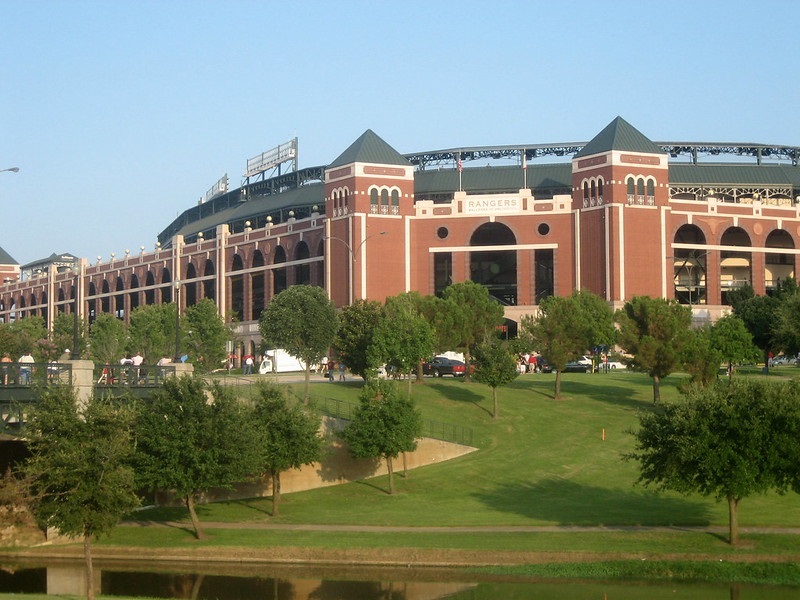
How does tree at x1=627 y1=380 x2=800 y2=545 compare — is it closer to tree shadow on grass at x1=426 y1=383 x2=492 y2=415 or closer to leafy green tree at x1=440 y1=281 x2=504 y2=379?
tree shadow on grass at x1=426 y1=383 x2=492 y2=415

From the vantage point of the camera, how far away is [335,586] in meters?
41.1

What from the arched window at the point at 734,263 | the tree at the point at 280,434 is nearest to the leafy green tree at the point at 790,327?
the tree at the point at 280,434

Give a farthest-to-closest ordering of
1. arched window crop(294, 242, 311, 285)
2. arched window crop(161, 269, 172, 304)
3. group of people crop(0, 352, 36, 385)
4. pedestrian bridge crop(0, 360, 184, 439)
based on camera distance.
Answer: arched window crop(161, 269, 172, 304) → arched window crop(294, 242, 311, 285) → group of people crop(0, 352, 36, 385) → pedestrian bridge crop(0, 360, 184, 439)

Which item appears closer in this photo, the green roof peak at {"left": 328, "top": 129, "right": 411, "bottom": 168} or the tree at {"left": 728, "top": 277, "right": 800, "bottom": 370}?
the tree at {"left": 728, "top": 277, "right": 800, "bottom": 370}

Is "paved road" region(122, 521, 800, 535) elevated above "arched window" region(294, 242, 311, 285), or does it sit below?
below

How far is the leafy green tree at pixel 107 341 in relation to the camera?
8506 centimetres

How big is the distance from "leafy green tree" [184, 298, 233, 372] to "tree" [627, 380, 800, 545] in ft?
166

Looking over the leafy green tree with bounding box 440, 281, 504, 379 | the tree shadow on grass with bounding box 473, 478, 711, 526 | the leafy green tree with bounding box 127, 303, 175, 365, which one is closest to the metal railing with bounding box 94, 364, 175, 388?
the tree shadow on grass with bounding box 473, 478, 711, 526

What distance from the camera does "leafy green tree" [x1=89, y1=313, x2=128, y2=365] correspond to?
3349 inches

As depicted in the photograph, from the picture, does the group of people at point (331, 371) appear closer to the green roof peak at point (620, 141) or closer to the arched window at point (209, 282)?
the green roof peak at point (620, 141)

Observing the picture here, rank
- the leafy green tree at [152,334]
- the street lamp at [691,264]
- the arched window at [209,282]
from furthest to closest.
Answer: the arched window at [209,282], the street lamp at [691,264], the leafy green tree at [152,334]

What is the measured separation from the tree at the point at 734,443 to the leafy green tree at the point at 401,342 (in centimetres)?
2596

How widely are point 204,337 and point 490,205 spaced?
35.5 m

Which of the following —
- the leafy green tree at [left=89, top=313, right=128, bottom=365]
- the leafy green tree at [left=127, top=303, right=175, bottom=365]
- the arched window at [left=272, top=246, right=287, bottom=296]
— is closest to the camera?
the leafy green tree at [left=89, top=313, right=128, bottom=365]
